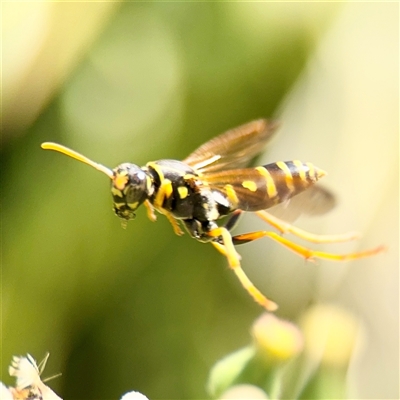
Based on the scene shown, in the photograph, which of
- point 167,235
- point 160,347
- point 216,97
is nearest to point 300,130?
point 216,97

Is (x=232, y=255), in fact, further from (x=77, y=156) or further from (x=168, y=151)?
(x=168, y=151)

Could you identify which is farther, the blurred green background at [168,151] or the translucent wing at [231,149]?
the blurred green background at [168,151]

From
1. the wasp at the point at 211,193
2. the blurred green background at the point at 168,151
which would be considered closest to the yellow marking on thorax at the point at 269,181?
the wasp at the point at 211,193

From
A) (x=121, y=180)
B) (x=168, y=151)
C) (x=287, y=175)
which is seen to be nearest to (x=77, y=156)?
(x=121, y=180)

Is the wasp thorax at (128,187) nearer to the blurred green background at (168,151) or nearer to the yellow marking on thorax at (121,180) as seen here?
the yellow marking on thorax at (121,180)

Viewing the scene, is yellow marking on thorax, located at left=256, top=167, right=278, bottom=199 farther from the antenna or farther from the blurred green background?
the blurred green background
